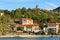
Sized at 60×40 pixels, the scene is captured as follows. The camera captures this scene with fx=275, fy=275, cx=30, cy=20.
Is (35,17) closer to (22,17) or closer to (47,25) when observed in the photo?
(22,17)

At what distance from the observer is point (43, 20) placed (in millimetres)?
87000

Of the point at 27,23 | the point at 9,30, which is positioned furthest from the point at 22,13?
the point at 9,30

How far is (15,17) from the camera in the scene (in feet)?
305

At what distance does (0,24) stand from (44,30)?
12.4m

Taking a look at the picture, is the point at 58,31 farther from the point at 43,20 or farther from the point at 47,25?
the point at 43,20

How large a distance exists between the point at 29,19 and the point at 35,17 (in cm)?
385

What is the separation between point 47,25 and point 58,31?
4171mm

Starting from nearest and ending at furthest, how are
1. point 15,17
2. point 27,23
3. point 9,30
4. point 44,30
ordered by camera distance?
point 9,30 → point 44,30 → point 27,23 → point 15,17

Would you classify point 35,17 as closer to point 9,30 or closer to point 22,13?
point 22,13

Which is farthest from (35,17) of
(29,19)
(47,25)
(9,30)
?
(9,30)

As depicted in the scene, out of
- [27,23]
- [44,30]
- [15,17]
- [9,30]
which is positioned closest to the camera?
[9,30]

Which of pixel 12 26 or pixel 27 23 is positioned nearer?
pixel 12 26

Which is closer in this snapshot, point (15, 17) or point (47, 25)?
point (47, 25)

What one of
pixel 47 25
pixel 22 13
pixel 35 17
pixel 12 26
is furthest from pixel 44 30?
pixel 22 13
